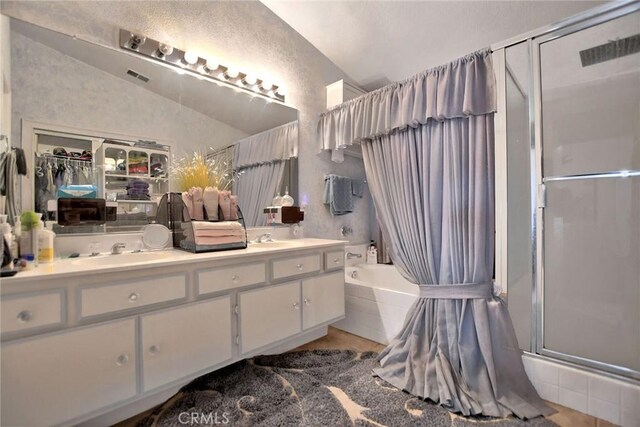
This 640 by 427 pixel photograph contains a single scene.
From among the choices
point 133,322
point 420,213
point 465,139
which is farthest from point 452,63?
point 133,322

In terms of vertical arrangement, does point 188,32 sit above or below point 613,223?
above

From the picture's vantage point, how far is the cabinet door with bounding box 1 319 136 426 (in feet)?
3.34

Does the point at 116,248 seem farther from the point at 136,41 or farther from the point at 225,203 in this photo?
the point at 136,41

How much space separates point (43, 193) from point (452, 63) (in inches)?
94.4

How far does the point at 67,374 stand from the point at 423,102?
90.9 inches

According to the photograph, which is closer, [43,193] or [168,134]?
[43,193]

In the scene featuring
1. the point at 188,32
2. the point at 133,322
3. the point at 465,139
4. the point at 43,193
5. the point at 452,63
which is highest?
the point at 188,32

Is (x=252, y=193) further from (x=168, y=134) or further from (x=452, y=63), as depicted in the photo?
(x=452, y=63)

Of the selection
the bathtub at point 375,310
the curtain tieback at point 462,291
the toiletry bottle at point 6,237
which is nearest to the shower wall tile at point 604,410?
the curtain tieback at point 462,291

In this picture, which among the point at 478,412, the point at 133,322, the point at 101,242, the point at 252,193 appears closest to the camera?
the point at 133,322

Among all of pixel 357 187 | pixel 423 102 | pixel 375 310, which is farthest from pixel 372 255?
pixel 423 102

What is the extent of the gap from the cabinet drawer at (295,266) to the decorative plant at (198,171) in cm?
71

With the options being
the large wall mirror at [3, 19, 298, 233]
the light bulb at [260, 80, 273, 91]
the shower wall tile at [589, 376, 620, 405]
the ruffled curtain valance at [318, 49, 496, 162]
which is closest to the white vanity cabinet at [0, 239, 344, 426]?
the large wall mirror at [3, 19, 298, 233]

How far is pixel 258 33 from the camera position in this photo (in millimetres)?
2395
